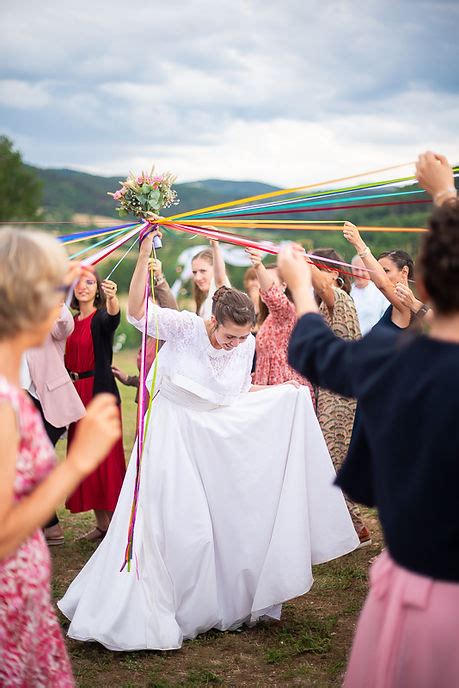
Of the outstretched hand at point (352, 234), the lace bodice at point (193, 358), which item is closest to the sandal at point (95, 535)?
the lace bodice at point (193, 358)

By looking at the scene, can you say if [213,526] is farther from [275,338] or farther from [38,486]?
[38,486]

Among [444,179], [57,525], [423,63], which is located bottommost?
[57,525]

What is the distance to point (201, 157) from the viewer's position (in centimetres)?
2662

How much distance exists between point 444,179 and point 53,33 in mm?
41339

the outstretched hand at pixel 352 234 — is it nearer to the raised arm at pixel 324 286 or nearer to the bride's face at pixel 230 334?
the bride's face at pixel 230 334

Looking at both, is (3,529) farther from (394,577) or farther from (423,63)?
(423,63)

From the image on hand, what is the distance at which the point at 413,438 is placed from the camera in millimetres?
1829

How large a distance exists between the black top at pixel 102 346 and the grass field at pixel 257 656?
1615 millimetres

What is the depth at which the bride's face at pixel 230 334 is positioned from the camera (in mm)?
4371

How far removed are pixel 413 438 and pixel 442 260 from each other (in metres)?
0.45

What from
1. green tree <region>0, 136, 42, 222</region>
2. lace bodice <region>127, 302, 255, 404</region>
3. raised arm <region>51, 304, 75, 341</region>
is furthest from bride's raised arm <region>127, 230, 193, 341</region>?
green tree <region>0, 136, 42, 222</region>

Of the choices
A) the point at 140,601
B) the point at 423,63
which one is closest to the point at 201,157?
the point at 423,63

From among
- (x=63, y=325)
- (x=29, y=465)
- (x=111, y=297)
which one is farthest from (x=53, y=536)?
(x=29, y=465)

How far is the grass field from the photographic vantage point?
3926 millimetres
